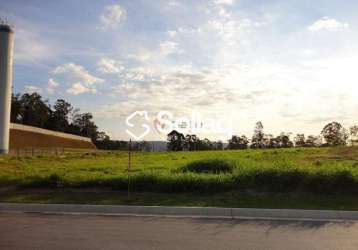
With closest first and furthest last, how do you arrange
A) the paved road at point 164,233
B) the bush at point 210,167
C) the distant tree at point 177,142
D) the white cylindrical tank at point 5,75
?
the paved road at point 164,233 → the bush at point 210,167 → the white cylindrical tank at point 5,75 → the distant tree at point 177,142

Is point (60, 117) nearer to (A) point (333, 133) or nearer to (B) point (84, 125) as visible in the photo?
→ (B) point (84, 125)

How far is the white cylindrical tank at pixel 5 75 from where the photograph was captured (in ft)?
203

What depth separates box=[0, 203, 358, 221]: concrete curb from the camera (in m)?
10.8

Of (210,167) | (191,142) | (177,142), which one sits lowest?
(210,167)

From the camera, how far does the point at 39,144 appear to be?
8869cm

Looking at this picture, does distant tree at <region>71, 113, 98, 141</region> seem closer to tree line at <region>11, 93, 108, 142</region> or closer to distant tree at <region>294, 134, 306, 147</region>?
tree line at <region>11, 93, 108, 142</region>

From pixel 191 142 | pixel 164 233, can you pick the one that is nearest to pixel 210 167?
pixel 164 233

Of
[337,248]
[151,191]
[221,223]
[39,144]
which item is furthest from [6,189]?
[39,144]

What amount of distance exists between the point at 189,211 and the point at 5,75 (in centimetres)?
5731

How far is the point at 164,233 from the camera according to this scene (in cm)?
862

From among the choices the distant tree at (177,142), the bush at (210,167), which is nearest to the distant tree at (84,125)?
the distant tree at (177,142)

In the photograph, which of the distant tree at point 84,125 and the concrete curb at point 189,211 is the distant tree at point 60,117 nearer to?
the distant tree at point 84,125

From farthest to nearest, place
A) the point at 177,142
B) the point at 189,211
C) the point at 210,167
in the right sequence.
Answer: the point at 177,142, the point at 210,167, the point at 189,211

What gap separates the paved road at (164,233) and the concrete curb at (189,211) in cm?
64
